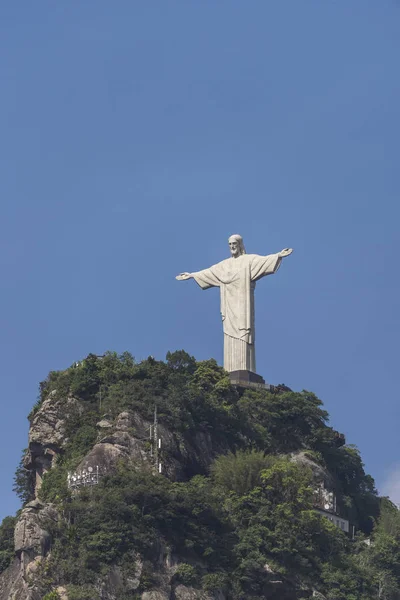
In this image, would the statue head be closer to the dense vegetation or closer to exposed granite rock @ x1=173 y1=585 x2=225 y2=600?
the dense vegetation

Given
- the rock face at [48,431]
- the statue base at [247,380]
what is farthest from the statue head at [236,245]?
the rock face at [48,431]

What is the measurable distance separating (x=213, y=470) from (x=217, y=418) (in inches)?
116

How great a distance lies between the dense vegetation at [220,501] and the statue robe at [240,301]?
1964mm

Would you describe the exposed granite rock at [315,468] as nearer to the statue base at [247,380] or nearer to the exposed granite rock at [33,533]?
the statue base at [247,380]

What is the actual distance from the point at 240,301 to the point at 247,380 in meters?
3.38

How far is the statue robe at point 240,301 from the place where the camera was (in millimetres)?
79750

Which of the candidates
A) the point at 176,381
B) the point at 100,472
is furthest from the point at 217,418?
the point at 100,472

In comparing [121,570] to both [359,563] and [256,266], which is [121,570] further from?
[256,266]

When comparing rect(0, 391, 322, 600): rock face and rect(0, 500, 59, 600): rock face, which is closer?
rect(0, 391, 322, 600): rock face

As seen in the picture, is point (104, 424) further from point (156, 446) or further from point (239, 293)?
point (239, 293)

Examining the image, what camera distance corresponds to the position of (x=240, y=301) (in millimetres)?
80500

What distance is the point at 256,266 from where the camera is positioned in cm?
8038

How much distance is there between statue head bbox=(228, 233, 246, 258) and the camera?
267ft

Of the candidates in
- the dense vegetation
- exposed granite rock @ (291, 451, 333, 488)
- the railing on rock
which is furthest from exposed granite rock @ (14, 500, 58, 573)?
exposed granite rock @ (291, 451, 333, 488)
